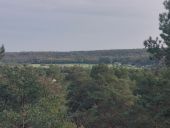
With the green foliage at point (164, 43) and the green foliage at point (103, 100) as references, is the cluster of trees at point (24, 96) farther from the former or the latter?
the green foliage at point (164, 43)

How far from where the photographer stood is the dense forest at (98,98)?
33.4 m

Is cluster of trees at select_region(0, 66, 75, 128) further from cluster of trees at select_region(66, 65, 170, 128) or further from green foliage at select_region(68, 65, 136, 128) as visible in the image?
cluster of trees at select_region(66, 65, 170, 128)

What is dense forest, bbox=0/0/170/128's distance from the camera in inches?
1316

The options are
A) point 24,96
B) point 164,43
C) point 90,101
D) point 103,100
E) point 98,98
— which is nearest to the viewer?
point 164,43

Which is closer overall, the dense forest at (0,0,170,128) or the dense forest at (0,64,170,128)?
the dense forest at (0,0,170,128)

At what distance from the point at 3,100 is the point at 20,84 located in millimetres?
3232

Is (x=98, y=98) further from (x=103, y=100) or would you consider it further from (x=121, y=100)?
(x=121, y=100)

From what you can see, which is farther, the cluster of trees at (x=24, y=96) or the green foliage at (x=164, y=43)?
the cluster of trees at (x=24, y=96)

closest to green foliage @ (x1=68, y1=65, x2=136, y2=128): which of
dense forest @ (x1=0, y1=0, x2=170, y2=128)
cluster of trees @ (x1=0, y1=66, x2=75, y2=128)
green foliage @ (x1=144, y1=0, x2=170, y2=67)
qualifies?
dense forest @ (x1=0, y1=0, x2=170, y2=128)

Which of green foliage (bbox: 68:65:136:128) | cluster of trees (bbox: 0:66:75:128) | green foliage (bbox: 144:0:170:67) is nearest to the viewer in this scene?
green foliage (bbox: 144:0:170:67)

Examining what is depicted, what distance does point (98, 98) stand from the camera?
6100 cm

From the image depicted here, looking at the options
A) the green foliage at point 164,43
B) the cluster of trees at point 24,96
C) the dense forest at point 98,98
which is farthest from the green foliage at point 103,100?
the green foliage at point 164,43

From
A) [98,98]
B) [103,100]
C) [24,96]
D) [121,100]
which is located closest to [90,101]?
[98,98]

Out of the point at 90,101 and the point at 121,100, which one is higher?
the point at 121,100
